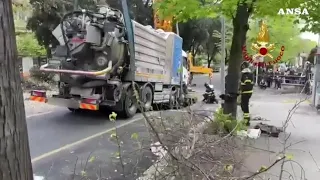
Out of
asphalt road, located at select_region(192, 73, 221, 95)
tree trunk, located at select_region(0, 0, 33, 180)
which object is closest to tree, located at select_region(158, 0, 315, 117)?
tree trunk, located at select_region(0, 0, 33, 180)

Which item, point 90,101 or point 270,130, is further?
Result: point 90,101

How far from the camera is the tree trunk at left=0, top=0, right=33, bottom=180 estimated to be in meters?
1.93

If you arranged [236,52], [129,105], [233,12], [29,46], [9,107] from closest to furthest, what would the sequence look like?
[9,107] < [236,52] < [233,12] < [129,105] < [29,46]

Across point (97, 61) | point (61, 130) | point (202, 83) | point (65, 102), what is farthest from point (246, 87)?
point (202, 83)

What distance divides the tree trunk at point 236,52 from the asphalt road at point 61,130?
279 cm

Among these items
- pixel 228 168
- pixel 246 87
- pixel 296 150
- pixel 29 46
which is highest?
pixel 29 46

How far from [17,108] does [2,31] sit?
0.39m

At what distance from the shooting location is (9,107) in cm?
196

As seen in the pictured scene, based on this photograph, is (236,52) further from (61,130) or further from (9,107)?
(9,107)

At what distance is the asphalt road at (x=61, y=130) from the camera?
7.37 m

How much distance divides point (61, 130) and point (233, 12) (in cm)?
504

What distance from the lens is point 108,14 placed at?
12.0 metres

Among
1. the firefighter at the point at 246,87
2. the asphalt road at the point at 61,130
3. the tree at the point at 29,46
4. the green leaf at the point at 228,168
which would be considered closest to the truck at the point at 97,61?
the asphalt road at the point at 61,130

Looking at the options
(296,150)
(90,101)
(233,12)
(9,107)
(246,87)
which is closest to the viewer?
(9,107)
